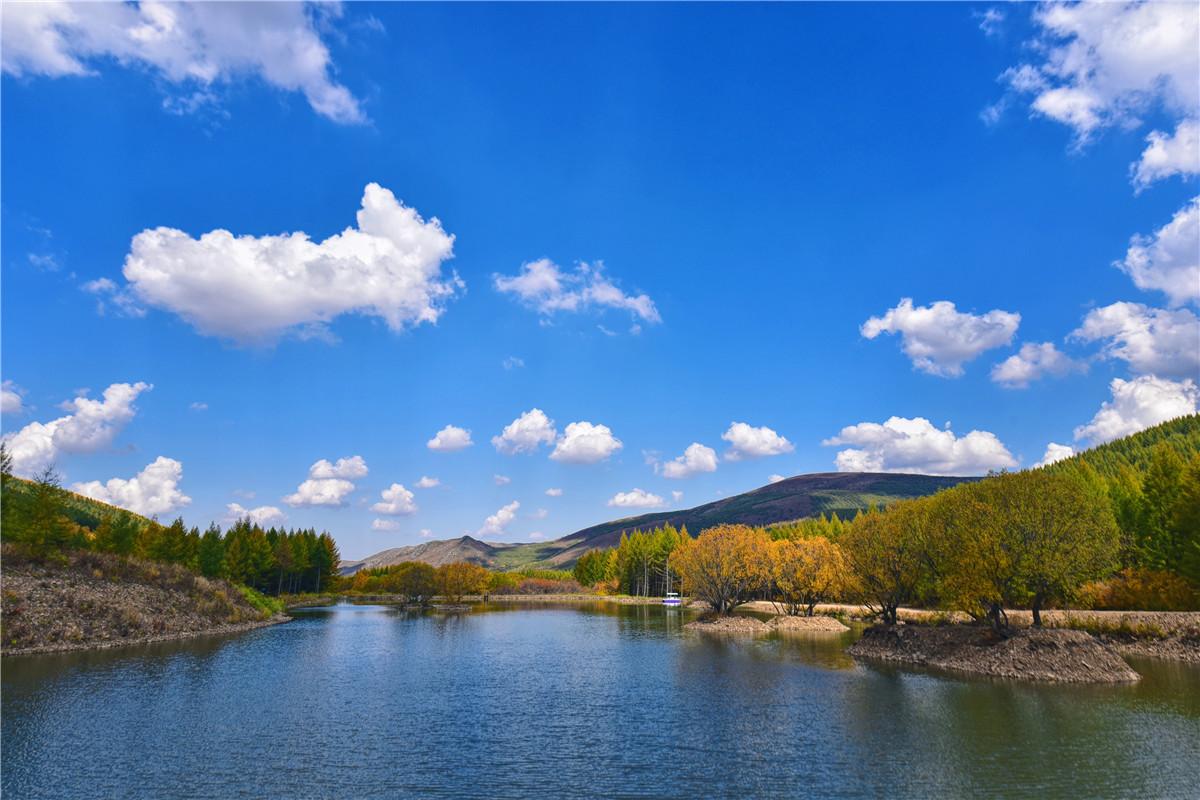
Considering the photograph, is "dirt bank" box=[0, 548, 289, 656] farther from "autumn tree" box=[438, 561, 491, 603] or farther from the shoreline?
"autumn tree" box=[438, 561, 491, 603]

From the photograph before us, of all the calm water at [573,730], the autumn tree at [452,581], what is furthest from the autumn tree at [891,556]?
the autumn tree at [452,581]

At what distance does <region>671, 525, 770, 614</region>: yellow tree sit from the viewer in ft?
390

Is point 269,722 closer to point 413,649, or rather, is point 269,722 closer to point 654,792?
point 654,792

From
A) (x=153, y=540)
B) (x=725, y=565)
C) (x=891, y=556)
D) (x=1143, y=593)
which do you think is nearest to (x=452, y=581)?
(x=153, y=540)

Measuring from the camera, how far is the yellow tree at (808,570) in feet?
404

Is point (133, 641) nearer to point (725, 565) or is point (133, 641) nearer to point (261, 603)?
point (261, 603)

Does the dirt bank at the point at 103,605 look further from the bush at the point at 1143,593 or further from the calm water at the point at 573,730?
the bush at the point at 1143,593

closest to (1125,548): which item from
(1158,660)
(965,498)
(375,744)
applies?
(1158,660)

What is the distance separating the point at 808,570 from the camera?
409ft

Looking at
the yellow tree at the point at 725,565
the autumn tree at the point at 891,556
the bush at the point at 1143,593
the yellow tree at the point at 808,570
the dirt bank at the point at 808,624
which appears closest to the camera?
the bush at the point at 1143,593

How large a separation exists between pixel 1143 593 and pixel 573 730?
89488mm

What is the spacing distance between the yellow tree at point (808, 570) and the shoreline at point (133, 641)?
9768 cm

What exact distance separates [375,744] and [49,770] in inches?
614

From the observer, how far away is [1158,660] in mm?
64250
